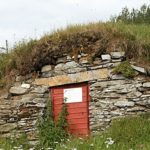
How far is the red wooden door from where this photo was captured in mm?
10695

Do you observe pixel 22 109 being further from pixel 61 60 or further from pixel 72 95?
pixel 61 60

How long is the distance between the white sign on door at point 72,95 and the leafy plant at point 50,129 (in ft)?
0.65

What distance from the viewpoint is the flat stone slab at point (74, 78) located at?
10594mm

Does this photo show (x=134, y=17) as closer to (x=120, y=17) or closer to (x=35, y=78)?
Answer: (x=120, y=17)

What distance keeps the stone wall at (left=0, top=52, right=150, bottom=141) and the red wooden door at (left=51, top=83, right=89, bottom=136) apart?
0.15 m

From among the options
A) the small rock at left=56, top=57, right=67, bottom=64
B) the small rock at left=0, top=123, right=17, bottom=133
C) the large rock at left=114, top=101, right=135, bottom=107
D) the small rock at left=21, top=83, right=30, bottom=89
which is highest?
the small rock at left=56, top=57, right=67, bottom=64

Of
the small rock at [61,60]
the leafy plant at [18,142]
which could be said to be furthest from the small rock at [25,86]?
the leafy plant at [18,142]

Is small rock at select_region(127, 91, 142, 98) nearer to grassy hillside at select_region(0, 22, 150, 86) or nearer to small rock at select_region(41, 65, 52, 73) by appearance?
grassy hillside at select_region(0, 22, 150, 86)

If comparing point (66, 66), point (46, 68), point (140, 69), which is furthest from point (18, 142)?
point (140, 69)

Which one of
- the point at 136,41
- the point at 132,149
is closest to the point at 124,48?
the point at 136,41

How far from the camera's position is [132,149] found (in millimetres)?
8094

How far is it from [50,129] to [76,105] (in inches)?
35.6

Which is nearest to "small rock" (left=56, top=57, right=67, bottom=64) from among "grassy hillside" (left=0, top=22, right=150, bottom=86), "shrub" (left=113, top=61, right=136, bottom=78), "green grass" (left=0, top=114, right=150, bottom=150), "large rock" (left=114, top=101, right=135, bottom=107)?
"grassy hillside" (left=0, top=22, right=150, bottom=86)

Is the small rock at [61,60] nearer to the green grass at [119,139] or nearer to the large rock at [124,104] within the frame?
the large rock at [124,104]
